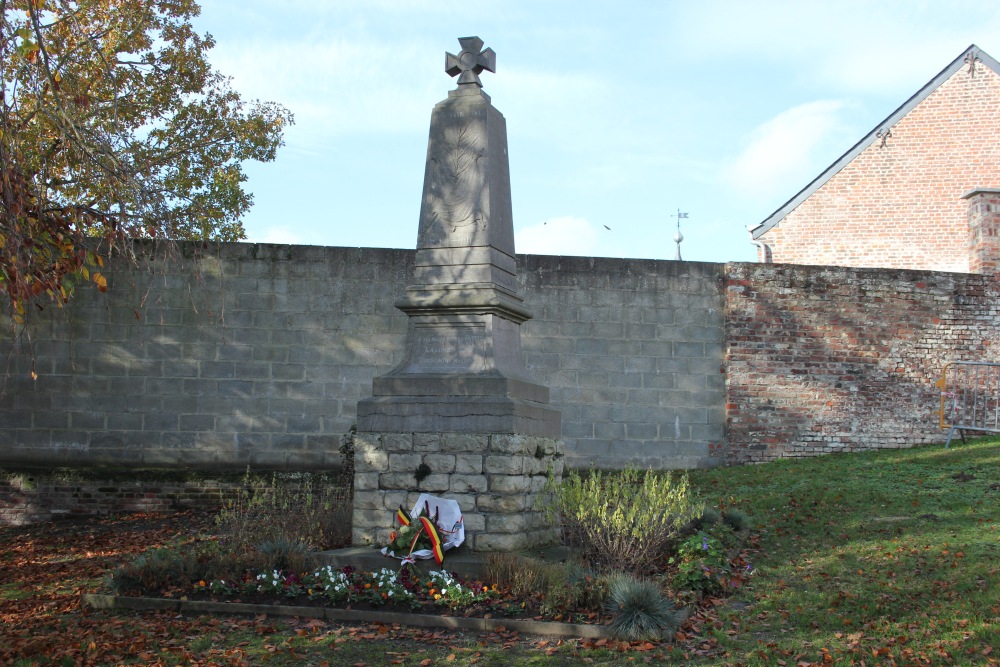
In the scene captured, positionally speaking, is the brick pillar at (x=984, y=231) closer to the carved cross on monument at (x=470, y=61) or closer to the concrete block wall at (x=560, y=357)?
the concrete block wall at (x=560, y=357)

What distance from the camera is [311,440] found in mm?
12211

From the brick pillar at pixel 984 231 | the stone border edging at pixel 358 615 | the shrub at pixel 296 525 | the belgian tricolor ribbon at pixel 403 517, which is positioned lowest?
the stone border edging at pixel 358 615

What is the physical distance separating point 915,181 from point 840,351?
1120cm

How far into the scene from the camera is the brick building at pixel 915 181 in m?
22.2

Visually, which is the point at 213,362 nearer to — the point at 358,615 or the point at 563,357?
the point at 563,357

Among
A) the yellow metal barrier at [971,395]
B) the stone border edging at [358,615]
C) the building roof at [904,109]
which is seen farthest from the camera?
the building roof at [904,109]

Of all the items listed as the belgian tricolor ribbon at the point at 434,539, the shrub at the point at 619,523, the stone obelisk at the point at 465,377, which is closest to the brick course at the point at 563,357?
the stone obelisk at the point at 465,377

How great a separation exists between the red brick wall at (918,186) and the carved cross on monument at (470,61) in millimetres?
15855

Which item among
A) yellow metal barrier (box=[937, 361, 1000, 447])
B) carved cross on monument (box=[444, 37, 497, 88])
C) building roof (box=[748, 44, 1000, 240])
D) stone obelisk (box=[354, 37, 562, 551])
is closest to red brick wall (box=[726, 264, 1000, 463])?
yellow metal barrier (box=[937, 361, 1000, 447])

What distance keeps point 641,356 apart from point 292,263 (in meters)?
4.73

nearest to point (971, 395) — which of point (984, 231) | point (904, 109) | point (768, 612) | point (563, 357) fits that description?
point (984, 231)

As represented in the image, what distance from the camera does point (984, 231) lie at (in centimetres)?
1389

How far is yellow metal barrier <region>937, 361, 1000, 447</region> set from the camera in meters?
13.3

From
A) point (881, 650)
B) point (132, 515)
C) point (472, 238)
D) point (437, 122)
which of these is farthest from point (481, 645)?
point (132, 515)
